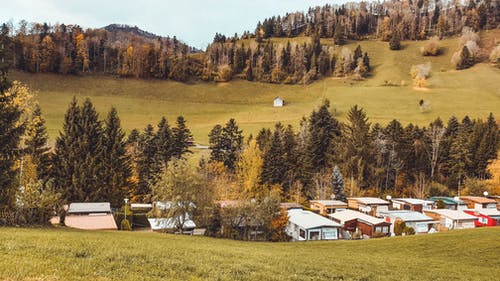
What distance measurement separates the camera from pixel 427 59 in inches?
5384

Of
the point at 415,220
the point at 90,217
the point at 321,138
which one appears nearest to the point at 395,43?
the point at 321,138

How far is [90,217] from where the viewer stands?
38000 mm

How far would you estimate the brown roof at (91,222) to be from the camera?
3362cm

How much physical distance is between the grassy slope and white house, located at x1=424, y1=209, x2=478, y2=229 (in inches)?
1583

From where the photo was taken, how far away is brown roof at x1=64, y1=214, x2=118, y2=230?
33.6 meters

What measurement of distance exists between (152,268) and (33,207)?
A: 586 inches

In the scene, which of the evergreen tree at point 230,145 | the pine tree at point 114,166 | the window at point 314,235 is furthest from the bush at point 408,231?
the pine tree at point 114,166

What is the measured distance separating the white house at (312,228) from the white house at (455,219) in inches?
641

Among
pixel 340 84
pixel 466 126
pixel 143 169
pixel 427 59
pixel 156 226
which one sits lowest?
pixel 156 226

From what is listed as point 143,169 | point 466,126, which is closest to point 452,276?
point 143,169

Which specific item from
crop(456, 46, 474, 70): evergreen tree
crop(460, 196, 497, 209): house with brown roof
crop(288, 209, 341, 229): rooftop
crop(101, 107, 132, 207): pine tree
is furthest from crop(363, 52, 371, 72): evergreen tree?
crop(101, 107, 132, 207): pine tree

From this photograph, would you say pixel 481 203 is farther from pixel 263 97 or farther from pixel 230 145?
pixel 263 97

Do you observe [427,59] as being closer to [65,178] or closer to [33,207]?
A: [65,178]

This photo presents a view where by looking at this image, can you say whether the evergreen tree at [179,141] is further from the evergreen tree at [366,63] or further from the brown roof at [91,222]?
the evergreen tree at [366,63]
